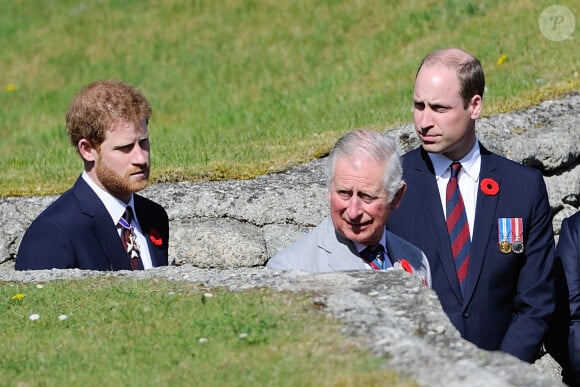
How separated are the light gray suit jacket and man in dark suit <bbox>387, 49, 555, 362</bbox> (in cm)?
35

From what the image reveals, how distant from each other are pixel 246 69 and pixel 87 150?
7.60m

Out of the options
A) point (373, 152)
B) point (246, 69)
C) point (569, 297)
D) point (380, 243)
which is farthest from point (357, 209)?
point (246, 69)

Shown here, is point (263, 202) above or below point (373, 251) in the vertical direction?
below

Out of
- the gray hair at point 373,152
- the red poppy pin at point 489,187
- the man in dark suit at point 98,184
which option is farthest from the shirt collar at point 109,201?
the red poppy pin at point 489,187

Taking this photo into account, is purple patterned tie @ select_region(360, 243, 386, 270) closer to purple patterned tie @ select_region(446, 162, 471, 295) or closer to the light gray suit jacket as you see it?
the light gray suit jacket

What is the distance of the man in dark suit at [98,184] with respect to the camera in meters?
5.60

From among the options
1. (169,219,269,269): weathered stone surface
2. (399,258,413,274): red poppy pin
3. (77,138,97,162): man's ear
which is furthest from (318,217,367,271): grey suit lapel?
(169,219,269,269): weathered stone surface

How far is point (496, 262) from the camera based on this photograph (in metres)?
5.70

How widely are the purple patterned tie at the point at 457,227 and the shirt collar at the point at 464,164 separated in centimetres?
3

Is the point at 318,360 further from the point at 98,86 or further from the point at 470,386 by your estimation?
the point at 98,86

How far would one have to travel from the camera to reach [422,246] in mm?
5746

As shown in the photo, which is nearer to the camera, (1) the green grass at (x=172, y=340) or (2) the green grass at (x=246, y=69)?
(1) the green grass at (x=172, y=340)

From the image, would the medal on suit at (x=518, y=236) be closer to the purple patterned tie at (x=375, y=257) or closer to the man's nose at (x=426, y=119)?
the man's nose at (x=426, y=119)

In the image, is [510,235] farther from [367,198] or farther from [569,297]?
[367,198]
